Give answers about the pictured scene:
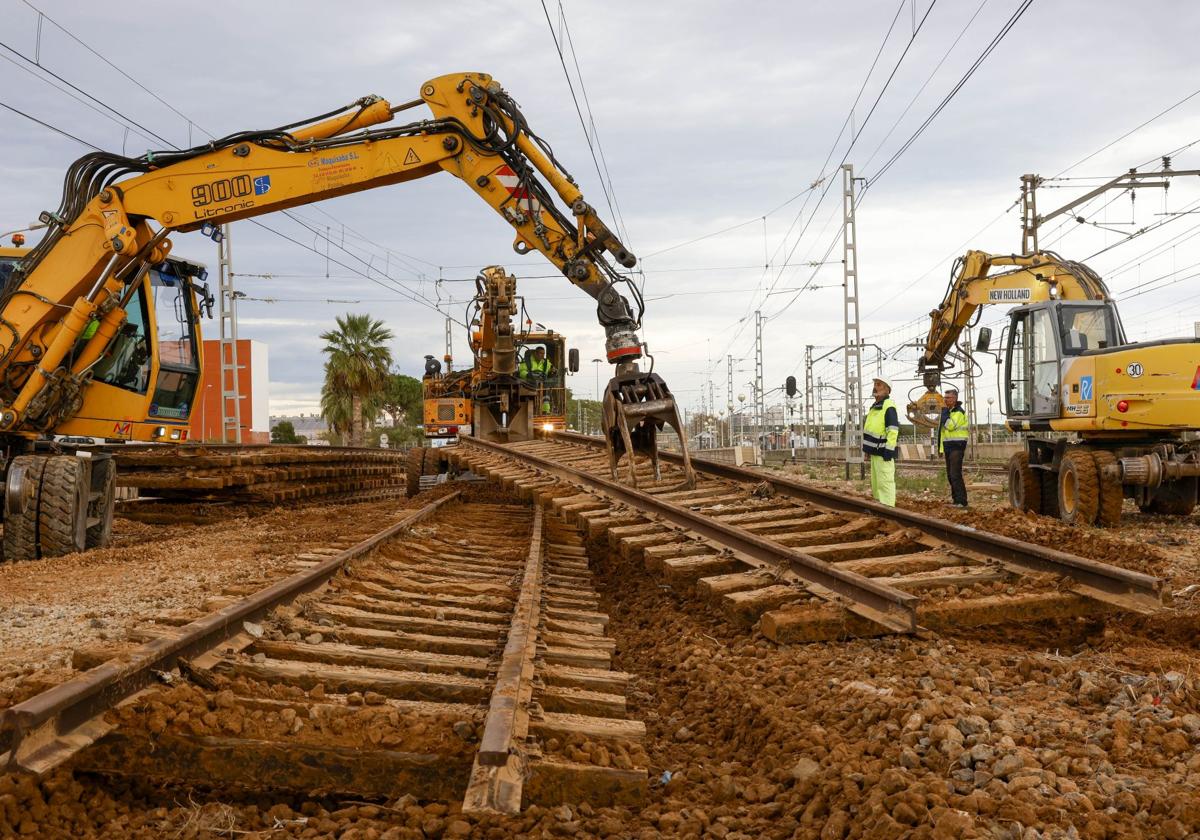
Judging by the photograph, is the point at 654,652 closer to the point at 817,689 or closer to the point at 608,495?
the point at 817,689

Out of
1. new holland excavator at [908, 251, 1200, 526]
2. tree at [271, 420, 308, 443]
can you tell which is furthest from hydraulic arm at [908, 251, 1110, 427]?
tree at [271, 420, 308, 443]

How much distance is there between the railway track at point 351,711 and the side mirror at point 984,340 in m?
10.2

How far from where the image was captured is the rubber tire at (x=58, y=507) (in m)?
9.55

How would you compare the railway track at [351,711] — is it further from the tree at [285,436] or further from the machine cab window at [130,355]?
the tree at [285,436]

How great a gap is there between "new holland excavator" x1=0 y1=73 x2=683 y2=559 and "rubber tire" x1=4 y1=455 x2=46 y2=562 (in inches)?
0.6

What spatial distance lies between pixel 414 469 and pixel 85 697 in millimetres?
14215

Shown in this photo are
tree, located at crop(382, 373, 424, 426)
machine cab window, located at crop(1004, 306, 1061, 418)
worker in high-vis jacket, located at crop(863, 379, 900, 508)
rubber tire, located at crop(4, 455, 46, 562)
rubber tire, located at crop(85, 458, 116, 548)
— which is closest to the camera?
rubber tire, located at crop(4, 455, 46, 562)

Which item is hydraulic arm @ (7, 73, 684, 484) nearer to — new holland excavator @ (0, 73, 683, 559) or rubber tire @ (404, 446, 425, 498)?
new holland excavator @ (0, 73, 683, 559)

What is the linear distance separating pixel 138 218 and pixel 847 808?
33.0 feet

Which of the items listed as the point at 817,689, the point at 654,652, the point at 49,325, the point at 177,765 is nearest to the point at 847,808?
the point at 817,689

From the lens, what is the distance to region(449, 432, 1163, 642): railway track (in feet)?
16.8

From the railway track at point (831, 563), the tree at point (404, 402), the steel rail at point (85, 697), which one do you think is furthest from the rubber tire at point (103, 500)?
the tree at point (404, 402)

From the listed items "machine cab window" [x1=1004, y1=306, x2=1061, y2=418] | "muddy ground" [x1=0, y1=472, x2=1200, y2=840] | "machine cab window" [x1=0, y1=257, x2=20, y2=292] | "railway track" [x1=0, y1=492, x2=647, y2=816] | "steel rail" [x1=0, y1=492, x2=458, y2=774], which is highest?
"machine cab window" [x1=0, y1=257, x2=20, y2=292]

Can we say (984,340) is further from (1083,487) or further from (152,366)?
(152,366)
